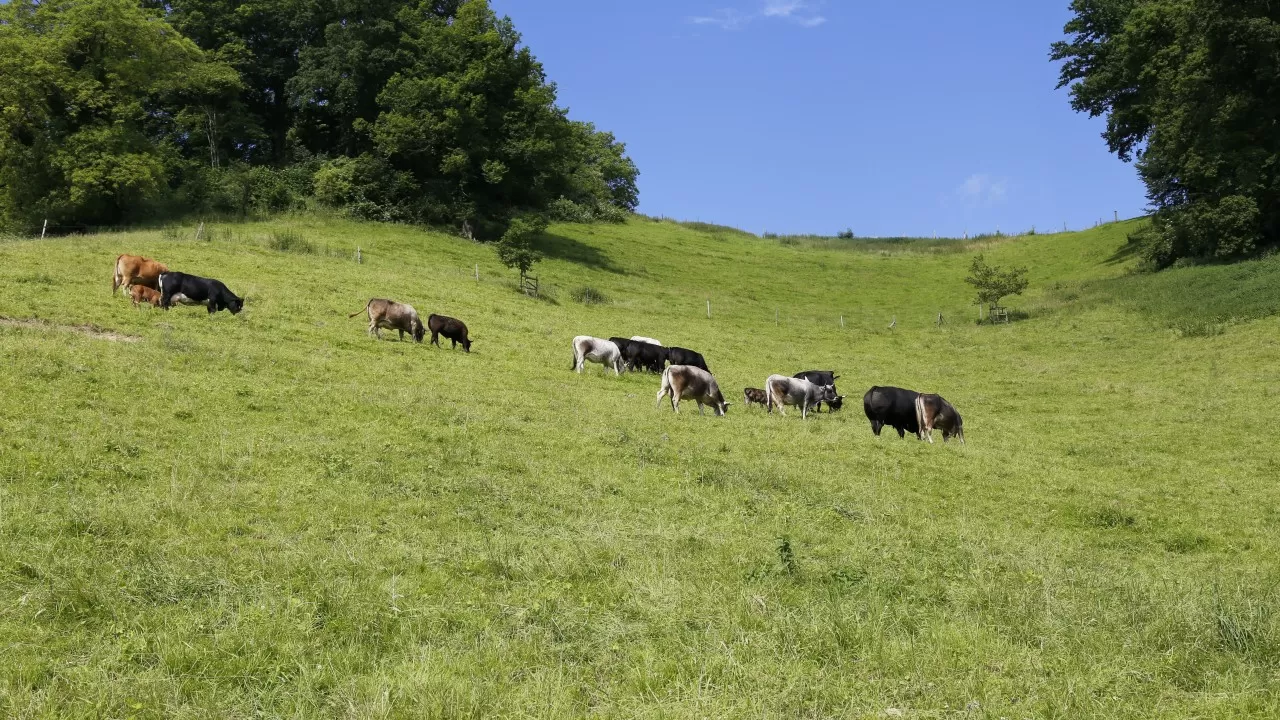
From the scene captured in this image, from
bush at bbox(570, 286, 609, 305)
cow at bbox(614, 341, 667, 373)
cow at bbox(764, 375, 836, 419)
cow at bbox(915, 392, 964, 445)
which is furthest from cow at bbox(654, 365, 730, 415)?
bush at bbox(570, 286, 609, 305)

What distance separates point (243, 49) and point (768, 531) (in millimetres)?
61260

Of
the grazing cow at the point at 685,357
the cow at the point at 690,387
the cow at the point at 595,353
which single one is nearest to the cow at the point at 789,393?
the cow at the point at 690,387

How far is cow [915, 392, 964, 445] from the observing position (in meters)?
20.3

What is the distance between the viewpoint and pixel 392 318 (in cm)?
2570

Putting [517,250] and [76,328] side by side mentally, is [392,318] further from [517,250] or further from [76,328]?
[517,250]

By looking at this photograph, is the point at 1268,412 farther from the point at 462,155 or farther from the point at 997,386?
the point at 462,155

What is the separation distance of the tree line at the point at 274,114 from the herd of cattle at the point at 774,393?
51.7ft

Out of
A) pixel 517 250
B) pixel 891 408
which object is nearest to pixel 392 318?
pixel 891 408

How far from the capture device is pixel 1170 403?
24.7m

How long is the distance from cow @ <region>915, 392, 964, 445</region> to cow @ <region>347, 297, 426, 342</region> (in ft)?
47.5

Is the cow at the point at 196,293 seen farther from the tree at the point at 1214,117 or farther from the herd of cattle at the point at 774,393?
the tree at the point at 1214,117

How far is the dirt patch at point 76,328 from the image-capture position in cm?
1797

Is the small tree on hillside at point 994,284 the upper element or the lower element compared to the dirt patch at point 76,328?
upper

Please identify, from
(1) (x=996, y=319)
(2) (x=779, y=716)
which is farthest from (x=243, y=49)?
(2) (x=779, y=716)
